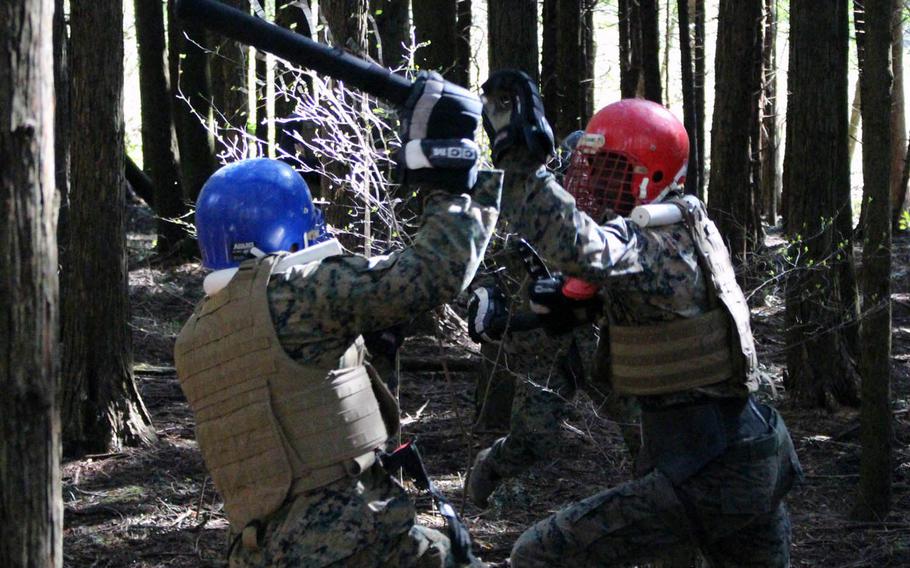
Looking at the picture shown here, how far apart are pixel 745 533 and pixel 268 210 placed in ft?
6.80

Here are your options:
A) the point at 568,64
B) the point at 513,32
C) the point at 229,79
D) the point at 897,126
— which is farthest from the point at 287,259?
the point at 897,126

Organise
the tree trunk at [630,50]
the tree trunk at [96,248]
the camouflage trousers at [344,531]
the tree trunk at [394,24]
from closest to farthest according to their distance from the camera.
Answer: the camouflage trousers at [344,531], the tree trunk at [96,248], the tree trunk at [394,24], the tree trunk at [630,50]

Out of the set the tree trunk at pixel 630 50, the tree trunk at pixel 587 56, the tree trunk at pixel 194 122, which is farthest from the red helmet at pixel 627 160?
the tree trunk at pixel 630 50

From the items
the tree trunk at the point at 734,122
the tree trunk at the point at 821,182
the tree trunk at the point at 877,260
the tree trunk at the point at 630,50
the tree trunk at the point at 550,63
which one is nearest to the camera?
the tree trunk at the point at 877,260

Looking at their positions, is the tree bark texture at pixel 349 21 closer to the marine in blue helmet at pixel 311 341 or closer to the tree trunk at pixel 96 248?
the tree trunk at pixel 96 248

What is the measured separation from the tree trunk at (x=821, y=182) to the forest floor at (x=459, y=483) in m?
0.37

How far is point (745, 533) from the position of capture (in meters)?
4.07

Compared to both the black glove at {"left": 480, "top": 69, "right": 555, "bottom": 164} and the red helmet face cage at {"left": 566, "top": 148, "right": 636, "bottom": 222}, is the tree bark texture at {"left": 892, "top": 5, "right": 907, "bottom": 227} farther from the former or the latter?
the black glove at {"left": 480, "top": 69, "right": 555, "bottom": 164}

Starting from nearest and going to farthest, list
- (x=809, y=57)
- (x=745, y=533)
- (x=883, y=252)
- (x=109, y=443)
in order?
1. (x=745, y=533)
2. (x=883, y=252)
3. (x=109, y=443)
4. (x=809, y=57)

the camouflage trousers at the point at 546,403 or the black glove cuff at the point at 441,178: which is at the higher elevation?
the black glove cuff at the point at 441,178

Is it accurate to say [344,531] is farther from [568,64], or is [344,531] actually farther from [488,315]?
[568,64]

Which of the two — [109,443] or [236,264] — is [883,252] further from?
[109,443]

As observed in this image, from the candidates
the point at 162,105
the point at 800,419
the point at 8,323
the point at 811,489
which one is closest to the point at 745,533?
the point at 8,323

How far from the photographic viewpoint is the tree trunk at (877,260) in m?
6.07
